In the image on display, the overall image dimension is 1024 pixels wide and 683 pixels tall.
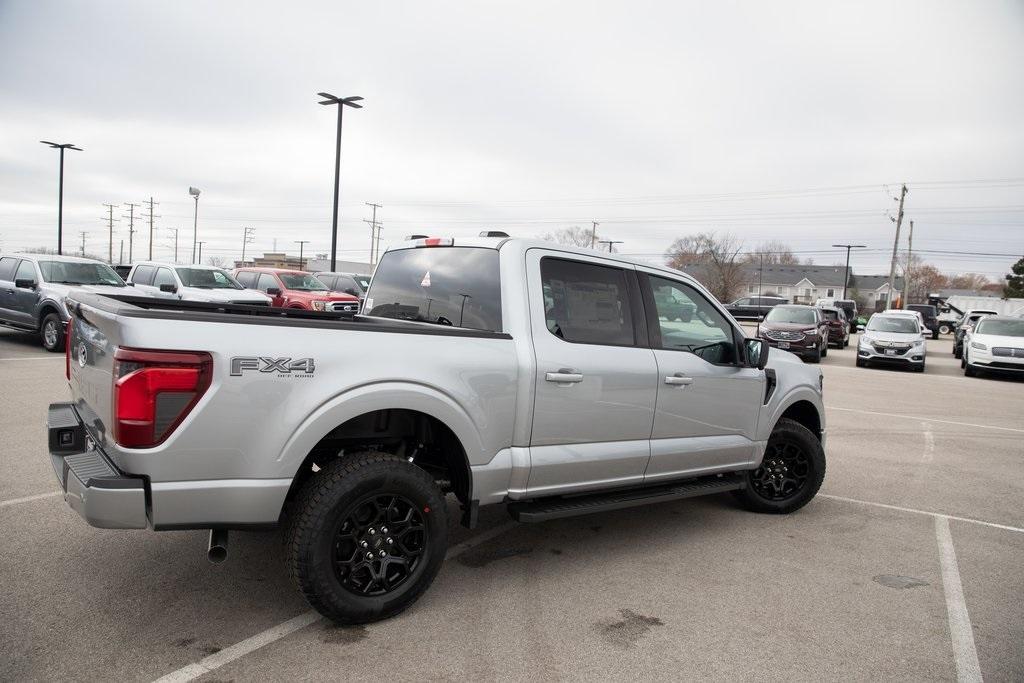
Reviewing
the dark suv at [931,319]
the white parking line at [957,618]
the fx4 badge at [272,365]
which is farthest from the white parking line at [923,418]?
the dark suv at [931,319]

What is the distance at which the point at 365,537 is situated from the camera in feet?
11.0

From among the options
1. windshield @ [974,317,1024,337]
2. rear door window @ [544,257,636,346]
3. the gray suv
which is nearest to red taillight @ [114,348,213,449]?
rear door window @ [544,257,636,346]

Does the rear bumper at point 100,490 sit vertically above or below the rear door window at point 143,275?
below

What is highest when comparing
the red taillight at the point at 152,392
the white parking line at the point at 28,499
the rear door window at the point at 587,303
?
the rear door window at the point at 587,303

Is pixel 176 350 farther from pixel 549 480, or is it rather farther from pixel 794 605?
pixel 794 605

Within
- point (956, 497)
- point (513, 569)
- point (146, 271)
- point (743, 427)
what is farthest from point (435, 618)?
point (146, 271)

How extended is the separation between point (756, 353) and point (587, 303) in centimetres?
141

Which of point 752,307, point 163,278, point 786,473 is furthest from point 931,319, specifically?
point 786,473

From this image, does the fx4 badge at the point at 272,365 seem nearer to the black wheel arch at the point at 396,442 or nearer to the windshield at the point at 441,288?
the black wheel arch at the point at 396,442

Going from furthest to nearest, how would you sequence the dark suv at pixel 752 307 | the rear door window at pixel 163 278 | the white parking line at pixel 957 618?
the dark suv at pixel 752 307
the rear door window at pixel 163 278
the white parking line at pixel 957 618

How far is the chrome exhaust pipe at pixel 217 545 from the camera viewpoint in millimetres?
3096

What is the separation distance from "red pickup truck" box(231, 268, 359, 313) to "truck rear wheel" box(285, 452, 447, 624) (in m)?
15.9

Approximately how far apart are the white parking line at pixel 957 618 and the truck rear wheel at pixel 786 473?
923mm

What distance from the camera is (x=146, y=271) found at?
738 inches
